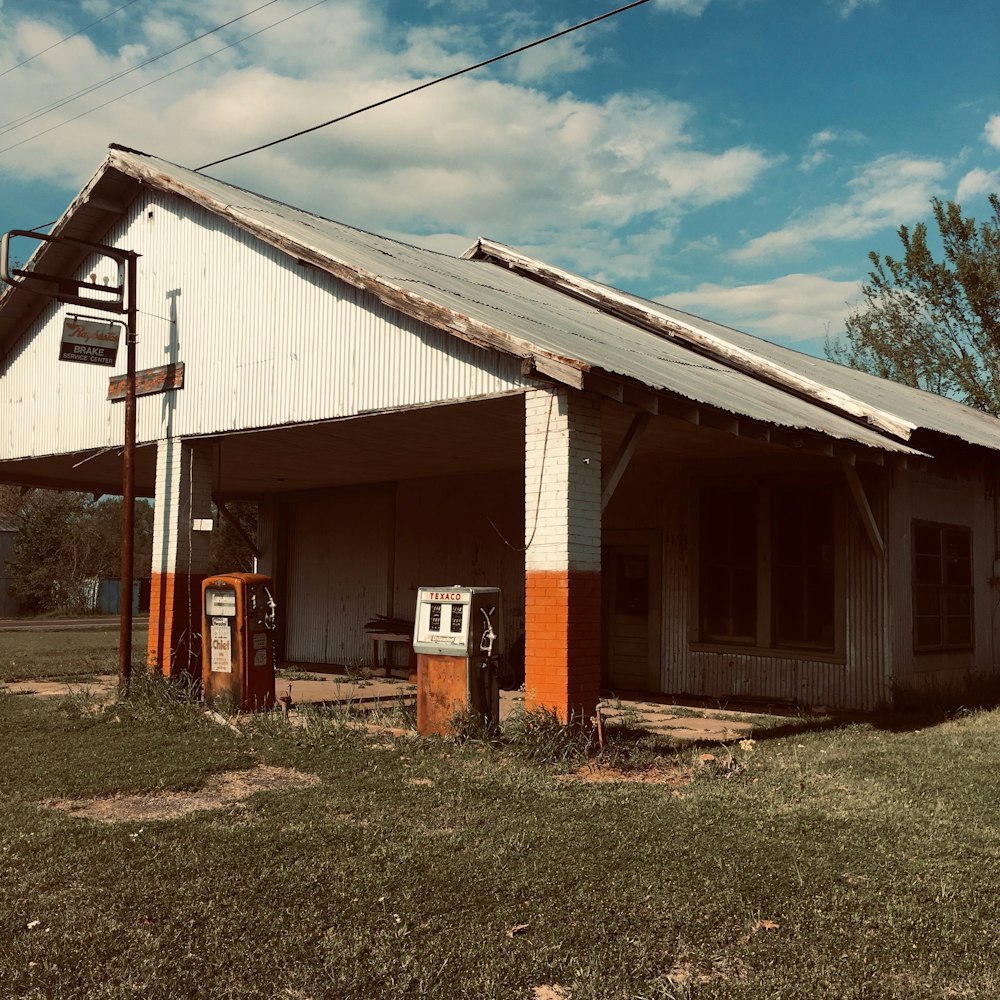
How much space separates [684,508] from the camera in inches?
568

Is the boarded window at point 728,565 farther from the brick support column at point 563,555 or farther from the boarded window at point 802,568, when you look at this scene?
the brick support column at point 563,555

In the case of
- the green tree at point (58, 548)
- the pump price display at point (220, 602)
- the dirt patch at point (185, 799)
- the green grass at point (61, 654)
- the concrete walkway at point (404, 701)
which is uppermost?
the green tree at point (58, 548)

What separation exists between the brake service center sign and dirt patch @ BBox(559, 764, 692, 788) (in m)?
8.30

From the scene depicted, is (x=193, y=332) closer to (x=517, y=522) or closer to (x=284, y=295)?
(x=284, y=295)

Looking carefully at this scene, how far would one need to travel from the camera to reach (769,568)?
44.5ft

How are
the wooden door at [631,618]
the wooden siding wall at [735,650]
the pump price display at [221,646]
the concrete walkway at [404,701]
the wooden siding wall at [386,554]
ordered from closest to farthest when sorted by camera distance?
the concrete walkway at [404,701] < the pump price display at [221,646] < the wooden siding wall at [735,650] < the wooden door at [631,618] < the wooden siding wall at [386,554]

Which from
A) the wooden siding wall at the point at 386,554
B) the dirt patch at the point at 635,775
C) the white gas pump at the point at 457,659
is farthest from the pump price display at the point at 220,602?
the wooden siding wall at the point at 386,554

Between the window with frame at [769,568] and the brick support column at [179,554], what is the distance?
264 inches

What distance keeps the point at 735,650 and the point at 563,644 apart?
5660 millimetres

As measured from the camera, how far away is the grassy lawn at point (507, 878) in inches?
161

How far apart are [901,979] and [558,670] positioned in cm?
483

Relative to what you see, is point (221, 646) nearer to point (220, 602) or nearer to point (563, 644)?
point (220, 602)

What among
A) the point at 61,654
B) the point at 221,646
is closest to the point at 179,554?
the point at 221,646

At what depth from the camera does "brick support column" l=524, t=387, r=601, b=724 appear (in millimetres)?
8836
